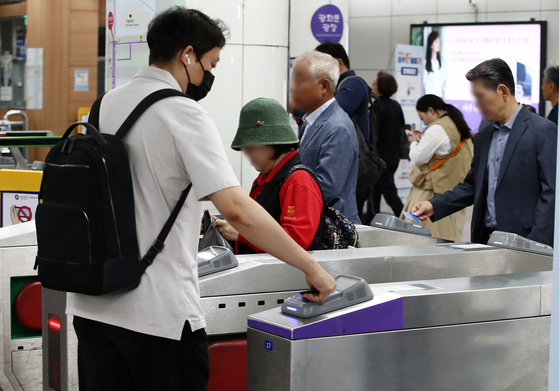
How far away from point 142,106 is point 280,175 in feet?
2.85

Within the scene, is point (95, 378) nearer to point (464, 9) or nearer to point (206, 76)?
point (206, 76)

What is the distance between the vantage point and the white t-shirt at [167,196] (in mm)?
1432

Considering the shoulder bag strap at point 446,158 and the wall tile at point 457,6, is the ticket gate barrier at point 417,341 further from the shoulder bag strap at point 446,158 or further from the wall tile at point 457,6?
the wall tile at point 457,6

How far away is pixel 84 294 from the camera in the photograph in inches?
58.1

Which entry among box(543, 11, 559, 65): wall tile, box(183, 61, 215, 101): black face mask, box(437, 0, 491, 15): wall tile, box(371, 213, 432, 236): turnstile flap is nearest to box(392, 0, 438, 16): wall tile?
box(437, 0, 491, 15): wall tile

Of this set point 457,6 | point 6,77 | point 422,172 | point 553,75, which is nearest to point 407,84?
point 457,6

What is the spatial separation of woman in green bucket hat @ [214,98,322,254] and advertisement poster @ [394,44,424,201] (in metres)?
7.44

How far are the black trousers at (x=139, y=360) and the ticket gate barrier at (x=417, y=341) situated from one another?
0.19m

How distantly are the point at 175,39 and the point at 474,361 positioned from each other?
1.16 m

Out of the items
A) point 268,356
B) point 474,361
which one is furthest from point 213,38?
point 474,361

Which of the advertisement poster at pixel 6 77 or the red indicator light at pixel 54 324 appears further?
the advertisement poster at pixel 6 77

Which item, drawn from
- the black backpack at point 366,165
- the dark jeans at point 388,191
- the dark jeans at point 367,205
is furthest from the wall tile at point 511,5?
the black backpack at point 366,165

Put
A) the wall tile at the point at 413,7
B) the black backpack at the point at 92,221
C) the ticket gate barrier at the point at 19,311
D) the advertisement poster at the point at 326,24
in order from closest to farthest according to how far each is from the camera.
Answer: the black backpack at the point at 92,221, the ticket gate barrier at the point at 19,311, the advertisement poster at the point at 326,24, the wall tile at the point at 413,7

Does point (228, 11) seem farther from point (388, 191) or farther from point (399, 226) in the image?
point (388, 191)
